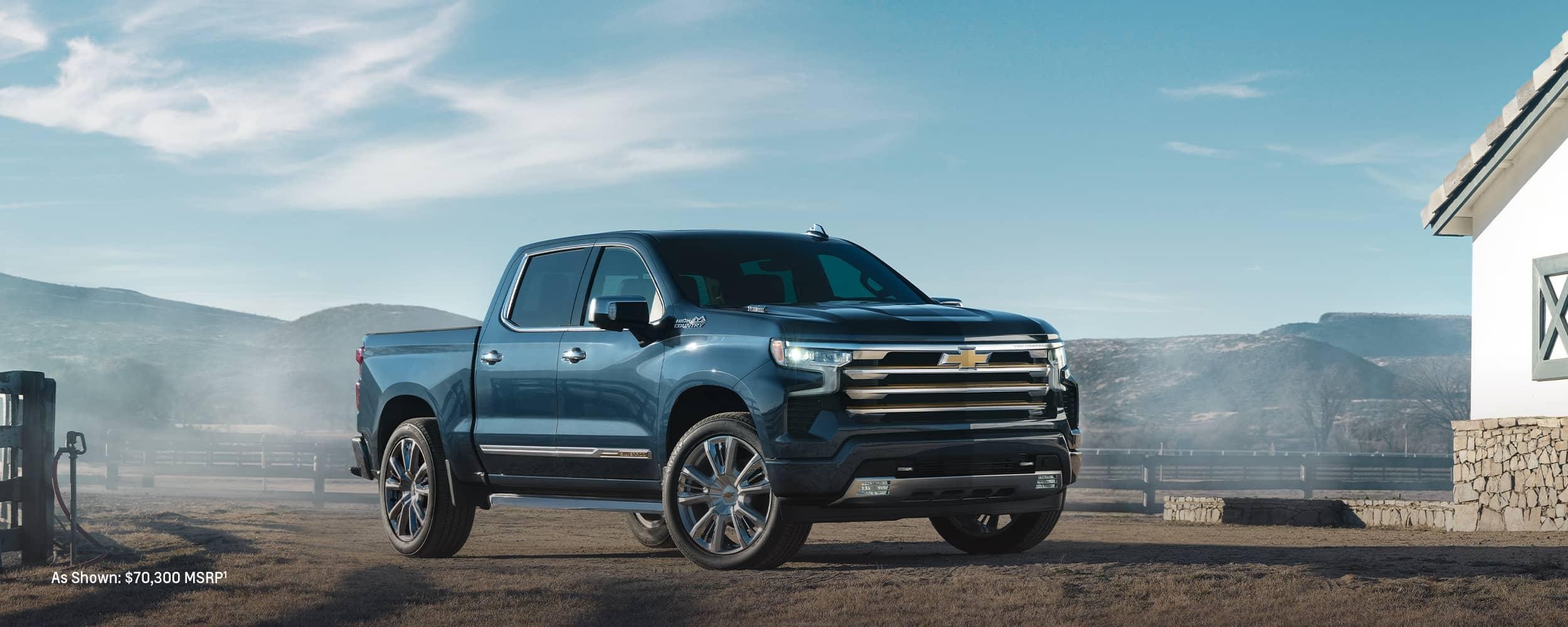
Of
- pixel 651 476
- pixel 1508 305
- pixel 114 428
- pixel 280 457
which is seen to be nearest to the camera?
pixel 651 476

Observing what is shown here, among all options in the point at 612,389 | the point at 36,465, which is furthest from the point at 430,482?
the point at 36,465

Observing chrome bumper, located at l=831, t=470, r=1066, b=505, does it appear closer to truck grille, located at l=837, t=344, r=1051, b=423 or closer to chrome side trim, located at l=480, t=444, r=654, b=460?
truck grille, located at l=837, t=344, r=1051, b=423

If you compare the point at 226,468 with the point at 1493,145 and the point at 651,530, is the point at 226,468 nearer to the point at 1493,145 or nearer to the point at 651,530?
the point at 651,530

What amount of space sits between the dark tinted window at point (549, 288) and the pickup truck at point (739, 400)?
0.02 metres

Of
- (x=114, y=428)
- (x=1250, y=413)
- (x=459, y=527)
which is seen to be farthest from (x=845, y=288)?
(x=1250, y=413)

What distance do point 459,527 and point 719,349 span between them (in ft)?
10.4

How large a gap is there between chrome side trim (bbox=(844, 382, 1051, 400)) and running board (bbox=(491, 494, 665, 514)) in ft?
4.66

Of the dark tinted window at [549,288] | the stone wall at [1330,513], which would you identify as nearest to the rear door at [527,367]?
the dark tinted window at [549,288]

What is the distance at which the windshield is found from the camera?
9289 mm

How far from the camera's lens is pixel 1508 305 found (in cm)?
1808

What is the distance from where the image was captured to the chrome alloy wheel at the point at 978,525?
10.2m

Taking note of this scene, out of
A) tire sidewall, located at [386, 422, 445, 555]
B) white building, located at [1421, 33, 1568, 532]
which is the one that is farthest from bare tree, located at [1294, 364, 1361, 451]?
tire sidewall, located at [386, 422, 445, 555]

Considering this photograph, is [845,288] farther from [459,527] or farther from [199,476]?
[199,476]

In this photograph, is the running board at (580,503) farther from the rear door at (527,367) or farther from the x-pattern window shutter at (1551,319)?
the x-pattern window shutter at (1551,319)
